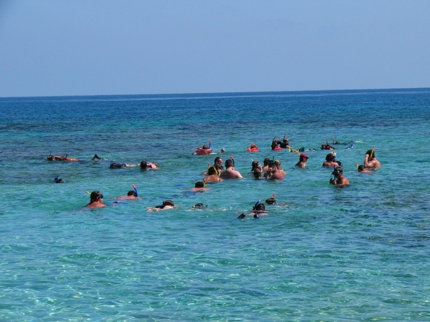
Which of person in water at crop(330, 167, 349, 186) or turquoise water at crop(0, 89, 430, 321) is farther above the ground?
person in water at crop(330, 167, 349, 186)

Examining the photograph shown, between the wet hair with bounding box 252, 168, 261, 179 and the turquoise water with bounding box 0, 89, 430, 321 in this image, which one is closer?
the turquoise water with bounding box 0, 89, 430, 321

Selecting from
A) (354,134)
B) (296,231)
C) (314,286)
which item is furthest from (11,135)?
(314,286)

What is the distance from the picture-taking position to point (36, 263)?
1470 centimetres

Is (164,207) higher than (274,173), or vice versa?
(274,173)

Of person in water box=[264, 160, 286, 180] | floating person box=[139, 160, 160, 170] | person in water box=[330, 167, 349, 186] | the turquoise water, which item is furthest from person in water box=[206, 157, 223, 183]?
floating person box=[139, 160, 160, 170]

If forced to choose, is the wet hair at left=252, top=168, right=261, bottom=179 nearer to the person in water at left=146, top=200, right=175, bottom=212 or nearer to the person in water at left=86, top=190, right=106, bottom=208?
the person in water at left=146, top=200, right=175, bottom=212

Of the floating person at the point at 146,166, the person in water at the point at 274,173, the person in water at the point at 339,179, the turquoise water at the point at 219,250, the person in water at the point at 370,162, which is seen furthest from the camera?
the floating person at the point at 146,166

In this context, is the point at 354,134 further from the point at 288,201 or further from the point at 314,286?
the point at 314,286

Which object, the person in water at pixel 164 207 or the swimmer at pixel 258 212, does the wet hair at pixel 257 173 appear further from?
the swimmer at pixel 258 212

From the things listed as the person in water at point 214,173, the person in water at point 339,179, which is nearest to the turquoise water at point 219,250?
the person in water at point 214,173

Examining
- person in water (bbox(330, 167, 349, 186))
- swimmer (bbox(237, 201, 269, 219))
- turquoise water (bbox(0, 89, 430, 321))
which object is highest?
person in water (bbox(330, 167, 349, 186))

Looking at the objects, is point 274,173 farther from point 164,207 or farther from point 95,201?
point 95,201

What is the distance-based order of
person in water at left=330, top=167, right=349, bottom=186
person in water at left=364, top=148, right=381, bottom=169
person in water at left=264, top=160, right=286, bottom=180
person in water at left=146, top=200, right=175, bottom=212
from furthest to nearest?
person in water at left=364, top=148, right=381, bottom=169 < person in water at left=264, top=160, right=286, bottom=180 < person in water at left=330, top=167, right=349, bottom=186 < person in water at left=146, top=200, right=175, bottom=212

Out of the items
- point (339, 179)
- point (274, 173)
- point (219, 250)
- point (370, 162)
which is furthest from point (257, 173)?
point (219, 250)
